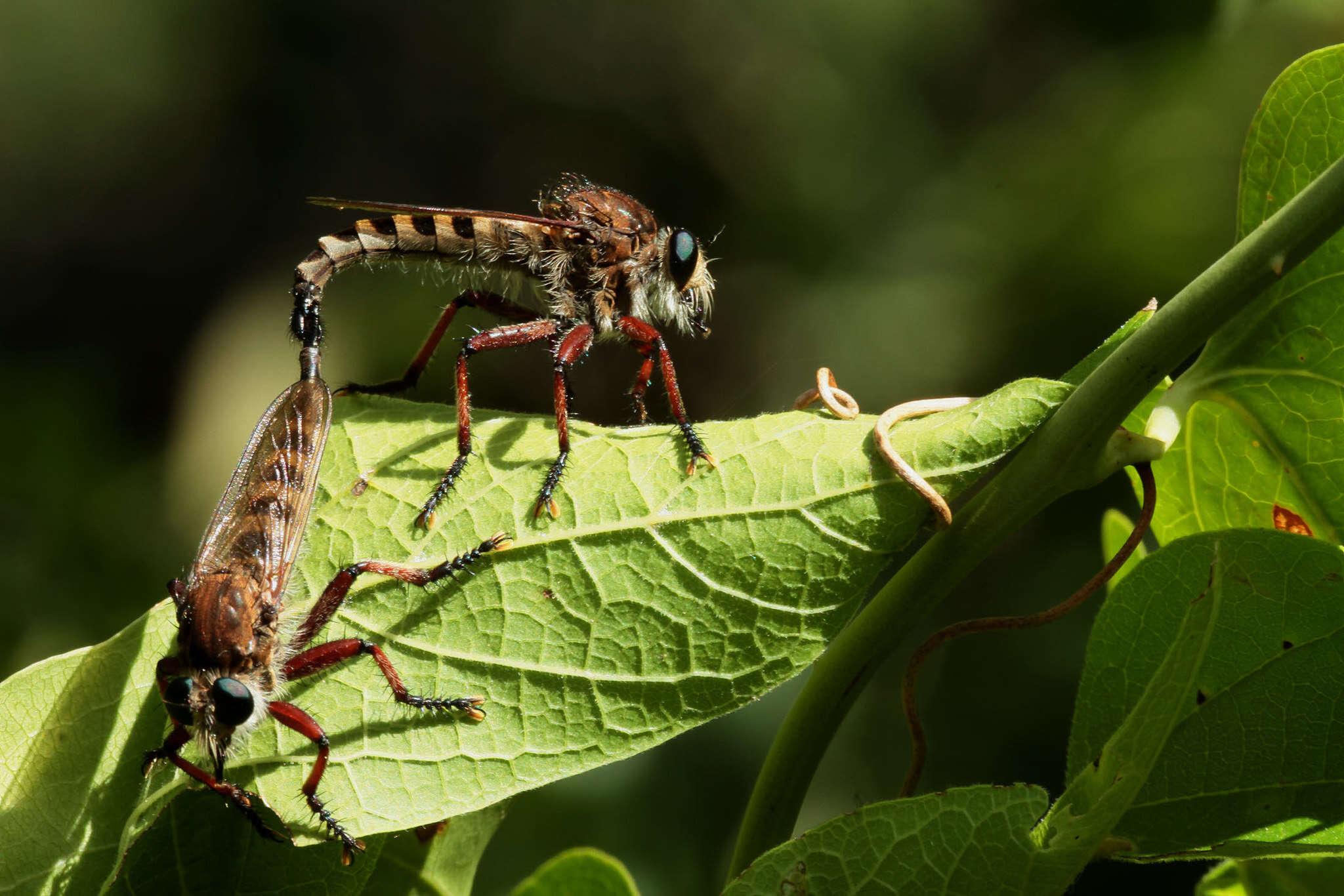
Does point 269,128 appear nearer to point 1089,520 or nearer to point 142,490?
point 142,490

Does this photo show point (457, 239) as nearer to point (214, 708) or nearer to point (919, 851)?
point (214, 708)

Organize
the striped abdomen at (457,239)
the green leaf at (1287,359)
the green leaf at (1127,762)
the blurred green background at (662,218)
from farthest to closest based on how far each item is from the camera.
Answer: the blurred green background at (662,218)
the striped abdomen at (457,239)
the green leaf at (1287,359)
the green leaf at (1127,762)

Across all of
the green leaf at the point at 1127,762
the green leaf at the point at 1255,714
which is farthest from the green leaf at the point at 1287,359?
the green leaf at the point at 1127,762

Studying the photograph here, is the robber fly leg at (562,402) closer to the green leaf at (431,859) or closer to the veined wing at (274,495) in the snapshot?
the veined wing at (274,495)

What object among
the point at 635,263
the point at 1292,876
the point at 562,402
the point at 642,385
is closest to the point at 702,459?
the point at 562,402

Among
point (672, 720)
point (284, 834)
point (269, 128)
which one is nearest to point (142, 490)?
point (269, 128)

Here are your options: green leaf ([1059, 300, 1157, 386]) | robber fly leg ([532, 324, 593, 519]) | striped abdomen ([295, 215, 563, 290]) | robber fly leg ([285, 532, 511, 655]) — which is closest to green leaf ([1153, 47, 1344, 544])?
green leaf ([1059, 300, 1157, 386])
